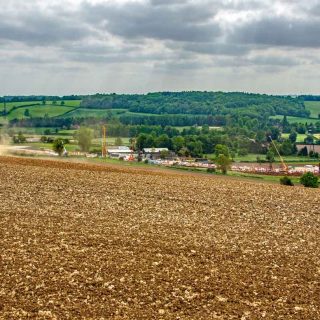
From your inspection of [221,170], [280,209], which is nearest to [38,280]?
[280,209]

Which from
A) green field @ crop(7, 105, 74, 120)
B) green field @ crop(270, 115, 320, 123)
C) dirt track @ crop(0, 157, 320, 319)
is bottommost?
dirt track @ crop(0, 157, 320, 319)

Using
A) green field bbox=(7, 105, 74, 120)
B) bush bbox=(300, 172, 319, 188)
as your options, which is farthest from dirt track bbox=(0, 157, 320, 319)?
green field bbox=(7, 105, 74, 120)

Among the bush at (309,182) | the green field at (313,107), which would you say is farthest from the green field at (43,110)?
the bush at (309,182)

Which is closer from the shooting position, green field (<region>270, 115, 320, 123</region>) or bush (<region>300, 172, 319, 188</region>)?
bush (<region>300, 172, 319, 188</region>)

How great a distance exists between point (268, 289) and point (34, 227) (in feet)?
20.3

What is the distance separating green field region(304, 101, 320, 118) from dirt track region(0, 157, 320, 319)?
11124 cm

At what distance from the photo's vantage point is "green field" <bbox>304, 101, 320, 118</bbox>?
12674cm

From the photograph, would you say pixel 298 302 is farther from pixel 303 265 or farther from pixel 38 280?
pixel 38 280

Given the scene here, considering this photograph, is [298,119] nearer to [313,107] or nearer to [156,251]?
[313,107]

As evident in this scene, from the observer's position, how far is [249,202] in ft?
58.4

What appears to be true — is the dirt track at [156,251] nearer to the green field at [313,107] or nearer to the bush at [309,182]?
the bush at [309,182]

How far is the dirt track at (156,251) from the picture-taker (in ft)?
33.4

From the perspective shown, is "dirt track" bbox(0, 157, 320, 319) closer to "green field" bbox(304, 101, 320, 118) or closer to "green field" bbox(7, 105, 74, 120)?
"green field" bbox(7, 105, 74, 120)

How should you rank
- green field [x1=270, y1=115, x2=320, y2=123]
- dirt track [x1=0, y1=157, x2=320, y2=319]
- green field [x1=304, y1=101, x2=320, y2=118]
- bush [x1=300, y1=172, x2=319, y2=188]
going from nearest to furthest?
dirt track [x1=0, y1=157, x2=320, y2=319]
bush [x1=300, y1=172, x2=319, y2=188]
green field [x1=270, y1=115, x2=320, y2=123]
green field [x1=304, y1=101, x2=320, y2=118]
